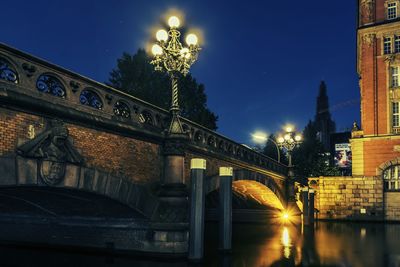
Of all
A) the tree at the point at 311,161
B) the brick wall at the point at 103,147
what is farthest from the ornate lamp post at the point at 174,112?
the tree at the point at 311,161

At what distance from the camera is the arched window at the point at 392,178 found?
123 ft

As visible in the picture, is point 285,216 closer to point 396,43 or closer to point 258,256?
point 258,256

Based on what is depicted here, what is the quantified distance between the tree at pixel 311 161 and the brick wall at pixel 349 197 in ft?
22.1

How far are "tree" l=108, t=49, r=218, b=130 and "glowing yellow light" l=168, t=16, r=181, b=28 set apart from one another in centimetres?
2973

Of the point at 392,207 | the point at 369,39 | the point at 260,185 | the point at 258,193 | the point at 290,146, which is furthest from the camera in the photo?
the point at 369,39

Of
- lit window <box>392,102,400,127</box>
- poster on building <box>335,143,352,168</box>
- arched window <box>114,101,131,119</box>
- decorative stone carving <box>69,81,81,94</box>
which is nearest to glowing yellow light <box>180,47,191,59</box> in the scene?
arched window <box>114,101,131,119</box>

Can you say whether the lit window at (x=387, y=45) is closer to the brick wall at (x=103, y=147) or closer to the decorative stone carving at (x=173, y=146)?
the decorative stone carving at (x=173, y=146)

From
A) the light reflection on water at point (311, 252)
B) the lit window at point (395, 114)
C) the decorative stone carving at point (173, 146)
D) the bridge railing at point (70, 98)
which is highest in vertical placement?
the lit window at point (395, 114)

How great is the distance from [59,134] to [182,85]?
38.9m

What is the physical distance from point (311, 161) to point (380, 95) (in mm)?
18180

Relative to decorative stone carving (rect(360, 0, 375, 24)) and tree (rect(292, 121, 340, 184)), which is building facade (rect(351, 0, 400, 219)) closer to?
decorative stone carving (rect(360, 0, 375, 24))

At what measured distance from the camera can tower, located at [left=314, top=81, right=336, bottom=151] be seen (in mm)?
143250

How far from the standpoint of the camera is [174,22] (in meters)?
Answer: 13.8

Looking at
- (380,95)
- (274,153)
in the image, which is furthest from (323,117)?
(380,95)
